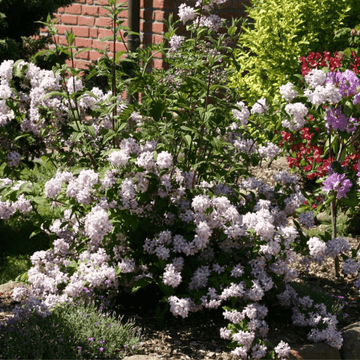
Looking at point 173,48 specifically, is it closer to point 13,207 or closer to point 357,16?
point 13,207

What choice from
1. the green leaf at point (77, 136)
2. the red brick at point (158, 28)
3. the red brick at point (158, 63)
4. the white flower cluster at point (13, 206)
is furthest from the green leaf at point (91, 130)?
the red brick at point (158, 28)

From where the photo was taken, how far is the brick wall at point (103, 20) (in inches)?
260

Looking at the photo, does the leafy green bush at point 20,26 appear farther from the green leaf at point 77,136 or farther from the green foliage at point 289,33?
the green leaf at point 77,136

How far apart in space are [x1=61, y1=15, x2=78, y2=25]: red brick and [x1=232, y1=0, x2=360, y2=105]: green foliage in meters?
3.05

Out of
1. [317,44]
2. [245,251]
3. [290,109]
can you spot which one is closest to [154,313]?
[245,251]

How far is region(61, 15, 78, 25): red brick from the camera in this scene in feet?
25.0

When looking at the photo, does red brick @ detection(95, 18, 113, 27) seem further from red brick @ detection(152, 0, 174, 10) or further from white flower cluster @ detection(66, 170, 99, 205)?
white flower cluster @ detection(66, 170, 99, 205)

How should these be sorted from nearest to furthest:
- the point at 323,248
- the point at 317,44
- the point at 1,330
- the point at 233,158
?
1. the point at 1,330
2. the point at 323,248
3. the point at 233,158
4. the point at 317,44

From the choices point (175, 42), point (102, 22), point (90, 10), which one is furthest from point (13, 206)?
point (90, 10)

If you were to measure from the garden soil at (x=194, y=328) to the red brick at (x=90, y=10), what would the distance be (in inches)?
191

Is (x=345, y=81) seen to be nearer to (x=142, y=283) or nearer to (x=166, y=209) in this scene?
(x=166, y=209)

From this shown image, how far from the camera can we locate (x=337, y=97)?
313cm

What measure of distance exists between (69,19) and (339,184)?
554cm

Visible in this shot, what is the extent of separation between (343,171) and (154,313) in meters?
1.55
